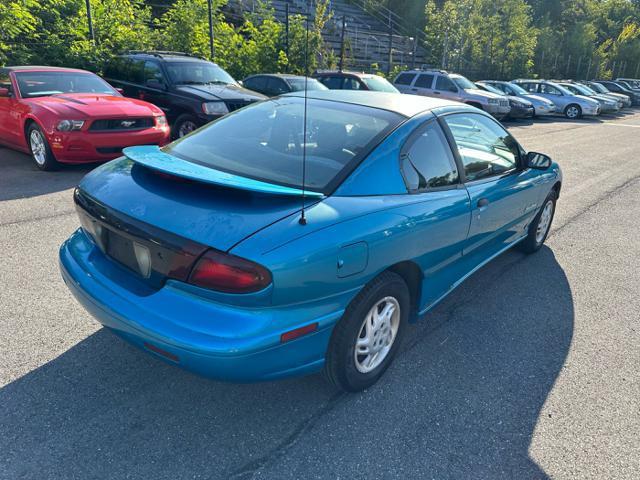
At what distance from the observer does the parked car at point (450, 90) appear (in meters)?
16.8

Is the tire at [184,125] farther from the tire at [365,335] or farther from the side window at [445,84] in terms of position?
the side window at [445,84]

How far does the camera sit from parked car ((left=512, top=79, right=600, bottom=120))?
2281 cm

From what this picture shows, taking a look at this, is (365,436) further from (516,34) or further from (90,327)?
(516,34)

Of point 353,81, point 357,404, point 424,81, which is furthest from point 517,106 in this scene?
point 357,404

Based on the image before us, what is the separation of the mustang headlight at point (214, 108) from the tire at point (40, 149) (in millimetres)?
2572

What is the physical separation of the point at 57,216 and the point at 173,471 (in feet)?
13.0

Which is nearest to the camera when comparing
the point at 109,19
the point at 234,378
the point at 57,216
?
the point at 234,378

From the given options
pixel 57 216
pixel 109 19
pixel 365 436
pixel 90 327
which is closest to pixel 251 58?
pixel 109 19

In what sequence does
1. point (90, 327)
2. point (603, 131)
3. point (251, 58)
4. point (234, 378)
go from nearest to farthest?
point (234, 378) < point (90, 327) < point (251, 58) < point (603, 131)

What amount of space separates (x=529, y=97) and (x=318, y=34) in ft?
32.3

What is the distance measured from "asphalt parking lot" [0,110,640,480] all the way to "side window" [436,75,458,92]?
46.7 ft

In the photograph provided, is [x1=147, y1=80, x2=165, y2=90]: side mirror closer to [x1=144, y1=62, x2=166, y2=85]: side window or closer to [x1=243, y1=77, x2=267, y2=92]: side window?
[x1=144, y1=62, x2=166, y2=85]: side window

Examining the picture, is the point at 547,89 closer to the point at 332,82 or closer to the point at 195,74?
the point at 332,82

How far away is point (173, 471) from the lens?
7.12 feet
